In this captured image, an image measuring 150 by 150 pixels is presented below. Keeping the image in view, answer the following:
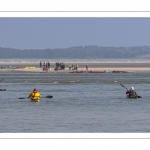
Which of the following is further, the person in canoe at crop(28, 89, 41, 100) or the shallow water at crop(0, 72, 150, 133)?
the person in canoe at crop(28, 89, 41, 100)

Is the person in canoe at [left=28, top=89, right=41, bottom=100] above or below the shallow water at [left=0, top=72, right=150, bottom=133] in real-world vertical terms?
above

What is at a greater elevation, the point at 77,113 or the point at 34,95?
the point at 34,95

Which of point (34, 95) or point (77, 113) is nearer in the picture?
point (77, 113)

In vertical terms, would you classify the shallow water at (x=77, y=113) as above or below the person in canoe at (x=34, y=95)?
below

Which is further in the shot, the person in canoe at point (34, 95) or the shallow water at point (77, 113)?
the person in canoe at point (34, 95)

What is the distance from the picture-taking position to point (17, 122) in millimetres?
37281
